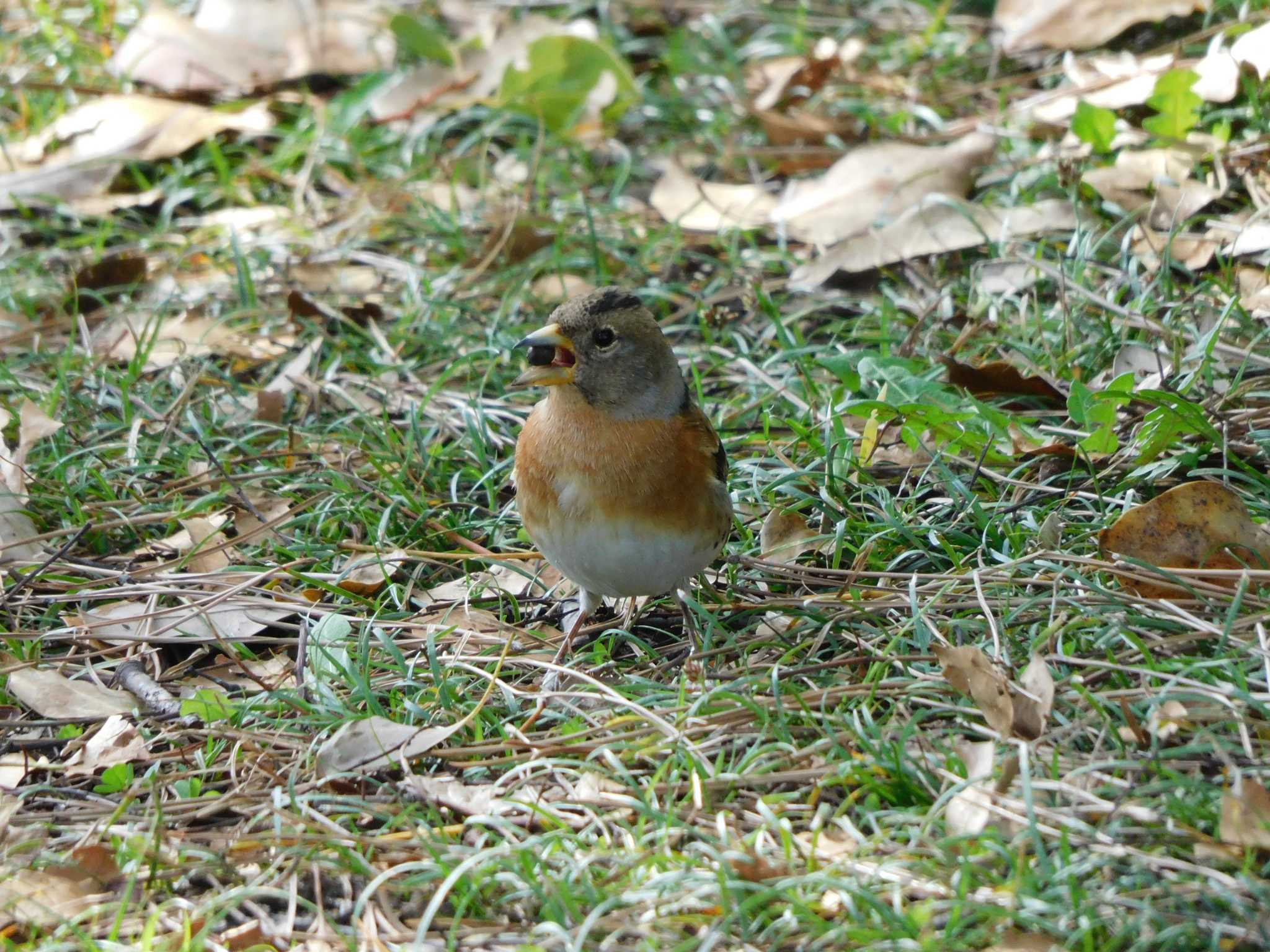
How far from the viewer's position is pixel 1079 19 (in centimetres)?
635

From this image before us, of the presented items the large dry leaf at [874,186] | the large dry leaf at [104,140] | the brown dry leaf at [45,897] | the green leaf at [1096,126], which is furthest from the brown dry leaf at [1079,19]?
the brown dry leaf at [45,897]

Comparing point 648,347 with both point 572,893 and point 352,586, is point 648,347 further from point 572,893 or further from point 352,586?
point 572,893

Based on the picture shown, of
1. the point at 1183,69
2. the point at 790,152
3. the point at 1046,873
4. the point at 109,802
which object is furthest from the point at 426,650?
the point at 1183,69

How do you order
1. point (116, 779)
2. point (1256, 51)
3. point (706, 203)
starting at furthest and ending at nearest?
point (706, 203)
point (1256, 51)
point (116, 779)

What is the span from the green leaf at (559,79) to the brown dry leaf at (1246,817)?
462 cm

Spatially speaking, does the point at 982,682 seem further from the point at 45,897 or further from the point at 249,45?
the point at 249,45

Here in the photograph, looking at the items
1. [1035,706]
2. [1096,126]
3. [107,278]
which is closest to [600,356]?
[1035,706]

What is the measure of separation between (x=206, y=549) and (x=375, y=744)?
4.25 ft

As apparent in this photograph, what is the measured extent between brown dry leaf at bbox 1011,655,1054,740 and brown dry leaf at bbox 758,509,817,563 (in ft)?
3.33

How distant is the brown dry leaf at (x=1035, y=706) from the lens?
2963mm

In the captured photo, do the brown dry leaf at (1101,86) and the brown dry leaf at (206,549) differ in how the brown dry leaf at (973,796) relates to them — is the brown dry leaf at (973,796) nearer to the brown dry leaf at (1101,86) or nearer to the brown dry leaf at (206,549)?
the brown dry leaf at (206,549)

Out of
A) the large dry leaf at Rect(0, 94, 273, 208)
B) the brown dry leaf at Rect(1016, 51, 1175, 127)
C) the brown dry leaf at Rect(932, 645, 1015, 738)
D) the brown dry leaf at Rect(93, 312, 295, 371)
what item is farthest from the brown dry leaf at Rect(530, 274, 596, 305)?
the brown dry leaf at Rect(932, 645, 1015, 738)

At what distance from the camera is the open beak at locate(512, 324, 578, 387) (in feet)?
11.4

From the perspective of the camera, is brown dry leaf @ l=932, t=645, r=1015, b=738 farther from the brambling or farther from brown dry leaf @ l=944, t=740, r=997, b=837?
the brambling
